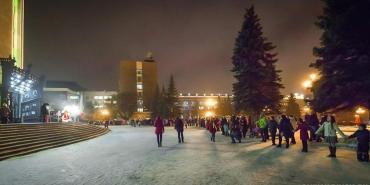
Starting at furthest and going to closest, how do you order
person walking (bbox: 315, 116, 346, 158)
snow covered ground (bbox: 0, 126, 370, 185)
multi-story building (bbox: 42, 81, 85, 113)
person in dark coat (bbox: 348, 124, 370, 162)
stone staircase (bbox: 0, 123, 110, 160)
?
multi-story building (bbox: 42, 81, 85, 113), stone staircase (bbox: 0, 123, 110, 160), person walking (bbox: 315, 116, 346, 158), person in dark coat (bbox: 348, 124, 370, 162), snow covered ground (bbox: 0, 126, 370, 185)

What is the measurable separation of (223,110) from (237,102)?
79546mm

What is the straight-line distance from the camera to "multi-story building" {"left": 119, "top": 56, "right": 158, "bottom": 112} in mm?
143875

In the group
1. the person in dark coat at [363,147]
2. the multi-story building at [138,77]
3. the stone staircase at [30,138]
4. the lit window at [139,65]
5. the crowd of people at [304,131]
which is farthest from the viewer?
the lit window at [139,65]

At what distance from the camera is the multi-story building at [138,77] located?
14388cm

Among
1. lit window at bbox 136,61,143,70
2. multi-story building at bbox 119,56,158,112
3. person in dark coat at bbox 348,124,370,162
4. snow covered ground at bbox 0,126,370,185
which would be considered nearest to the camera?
snow covered ground at bbox 0,126,370,185

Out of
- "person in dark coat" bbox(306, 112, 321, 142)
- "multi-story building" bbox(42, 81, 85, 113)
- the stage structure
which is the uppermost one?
"multi-story building" bbox(42, 81, 85, 113)

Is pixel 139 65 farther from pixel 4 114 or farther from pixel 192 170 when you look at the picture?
pixel 192 170

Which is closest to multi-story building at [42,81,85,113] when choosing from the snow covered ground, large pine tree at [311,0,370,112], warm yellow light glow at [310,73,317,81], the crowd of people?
warm yellow light glow at [310,73,317,81]

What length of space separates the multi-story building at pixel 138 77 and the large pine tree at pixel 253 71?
107494 mm

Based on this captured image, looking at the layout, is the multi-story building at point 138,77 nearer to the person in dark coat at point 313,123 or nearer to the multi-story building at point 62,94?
the multi-story building at point 62,94

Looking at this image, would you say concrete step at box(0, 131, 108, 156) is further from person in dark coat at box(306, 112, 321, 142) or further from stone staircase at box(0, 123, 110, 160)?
person in dark coat at box(306, 112, 321, 142)

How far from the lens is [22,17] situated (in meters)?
50.2

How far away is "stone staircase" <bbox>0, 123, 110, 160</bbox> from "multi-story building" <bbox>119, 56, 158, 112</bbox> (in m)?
116

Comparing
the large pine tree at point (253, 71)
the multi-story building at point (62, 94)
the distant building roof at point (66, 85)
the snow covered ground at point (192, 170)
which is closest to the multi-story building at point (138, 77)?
the multi-story building at point (62, 94)
